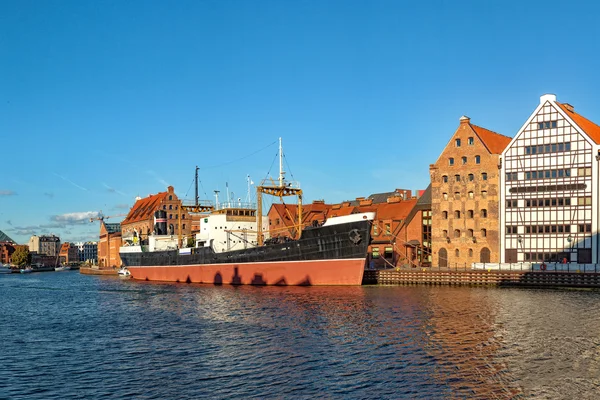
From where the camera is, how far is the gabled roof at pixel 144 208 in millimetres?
130700

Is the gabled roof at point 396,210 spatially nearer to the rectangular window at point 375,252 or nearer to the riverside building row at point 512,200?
the riverside building row at point 512,200

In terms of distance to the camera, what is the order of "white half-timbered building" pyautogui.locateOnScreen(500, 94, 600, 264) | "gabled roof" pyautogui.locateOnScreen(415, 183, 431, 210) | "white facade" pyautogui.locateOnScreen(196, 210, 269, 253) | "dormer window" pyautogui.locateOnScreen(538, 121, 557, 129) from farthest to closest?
1. "gabled roof" pyautogui.locateOnScreen(415, 183, 431, 210)
2. "white facade" pyautogui.locateOnScreen(196, 210, 269, 253)
3. "dormer window" pyautogui.locateOnScreen(538, 121, 557, 129)
4. "white half-timbered building" pyautogui.locateOnScreen(500, 94, 600, 264)

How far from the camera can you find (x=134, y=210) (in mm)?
147125

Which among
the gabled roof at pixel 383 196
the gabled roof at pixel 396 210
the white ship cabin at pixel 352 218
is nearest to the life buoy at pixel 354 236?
the white ship cabin at pixel 352 218

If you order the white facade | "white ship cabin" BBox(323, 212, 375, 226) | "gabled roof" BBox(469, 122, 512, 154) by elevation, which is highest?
"gabled roof" BBox(469, 122, 512, 154)

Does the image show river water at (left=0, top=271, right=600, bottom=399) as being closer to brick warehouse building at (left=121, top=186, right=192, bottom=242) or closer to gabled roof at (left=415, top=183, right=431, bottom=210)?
gabled roof at (left=415, top=183, right=431, bottom=210)

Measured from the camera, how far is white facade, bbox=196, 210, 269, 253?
75.1m

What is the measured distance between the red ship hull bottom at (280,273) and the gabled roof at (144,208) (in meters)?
53.8

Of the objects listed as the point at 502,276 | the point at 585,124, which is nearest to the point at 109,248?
the point at 502,276

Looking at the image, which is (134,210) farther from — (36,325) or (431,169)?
(36,325)

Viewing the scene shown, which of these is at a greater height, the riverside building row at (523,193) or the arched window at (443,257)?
the riverside building row at (523,193)

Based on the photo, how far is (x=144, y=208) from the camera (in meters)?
138

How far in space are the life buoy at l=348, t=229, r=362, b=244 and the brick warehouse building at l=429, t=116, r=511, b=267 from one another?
63.0 feet

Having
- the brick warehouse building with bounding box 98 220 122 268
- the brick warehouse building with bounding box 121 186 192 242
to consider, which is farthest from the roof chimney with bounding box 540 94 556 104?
the brick warehouse building with bounding box 98 220 122 268
